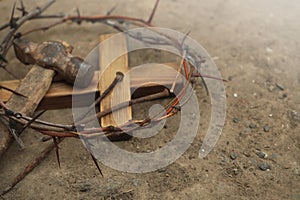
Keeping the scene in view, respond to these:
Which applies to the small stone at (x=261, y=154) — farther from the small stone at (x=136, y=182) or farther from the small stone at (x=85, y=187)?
the small stone at (x=85, y=187)

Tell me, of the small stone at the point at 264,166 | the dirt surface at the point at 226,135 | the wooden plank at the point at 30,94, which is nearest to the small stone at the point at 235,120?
the dirt surface at the point at 226,135

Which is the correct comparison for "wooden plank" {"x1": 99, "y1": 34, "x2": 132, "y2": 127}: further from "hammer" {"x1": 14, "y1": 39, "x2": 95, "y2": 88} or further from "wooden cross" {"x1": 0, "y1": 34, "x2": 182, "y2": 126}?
"hammer" {"x1": 14, "y1": 39, "x2": 95, "y2": 88}

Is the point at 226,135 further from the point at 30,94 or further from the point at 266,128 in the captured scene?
the point at 30,94

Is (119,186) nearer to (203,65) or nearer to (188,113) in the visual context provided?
(188,113)

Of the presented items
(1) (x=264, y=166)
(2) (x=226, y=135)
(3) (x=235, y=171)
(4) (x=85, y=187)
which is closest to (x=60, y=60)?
(4) (x=85, y=187)

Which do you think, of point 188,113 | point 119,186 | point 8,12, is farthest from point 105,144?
point 8,12

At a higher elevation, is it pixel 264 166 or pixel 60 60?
pixel 60 60

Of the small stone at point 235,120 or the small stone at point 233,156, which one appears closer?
the small stone at point 233,156
